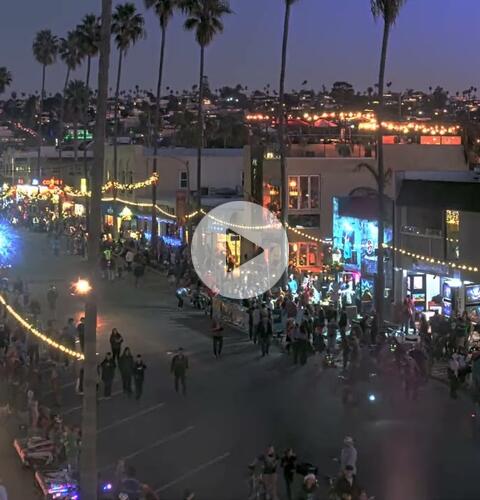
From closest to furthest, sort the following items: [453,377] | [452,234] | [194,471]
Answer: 1. [194,471]
2. [453,377]
3. [452,234]

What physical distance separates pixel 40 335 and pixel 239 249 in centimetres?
1923

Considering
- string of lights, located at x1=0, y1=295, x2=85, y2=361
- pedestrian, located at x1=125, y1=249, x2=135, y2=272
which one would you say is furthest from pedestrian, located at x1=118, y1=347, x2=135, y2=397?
pedestrian, located at x1=125, y1=249, x2=135, y2=272

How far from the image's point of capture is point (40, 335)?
28.2m

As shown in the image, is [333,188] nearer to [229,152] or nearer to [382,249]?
[382,249]

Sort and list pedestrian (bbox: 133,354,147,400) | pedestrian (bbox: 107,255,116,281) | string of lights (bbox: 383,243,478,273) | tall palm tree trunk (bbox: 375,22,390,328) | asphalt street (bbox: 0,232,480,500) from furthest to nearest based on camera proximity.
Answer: pedestrian (bbox: 107,255,116,281)
tall palm tree trunk (bbox: 375,22,390,328)
string of lights (bbox: 383,243,478,273)
pedestrian (bbox: 133,354,147,400)
asphalt street (bbox: 0,232,480,500)

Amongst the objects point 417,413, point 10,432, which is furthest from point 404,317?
point 10,432

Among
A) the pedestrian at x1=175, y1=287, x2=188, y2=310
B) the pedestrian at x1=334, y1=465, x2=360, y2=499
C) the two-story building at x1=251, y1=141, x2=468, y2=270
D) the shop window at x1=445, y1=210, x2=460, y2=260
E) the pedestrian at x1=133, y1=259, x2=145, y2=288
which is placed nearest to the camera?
the pedestrian at x1=334, y1=465, x2=360, y2=499

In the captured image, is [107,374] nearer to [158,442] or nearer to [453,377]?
[158,442]

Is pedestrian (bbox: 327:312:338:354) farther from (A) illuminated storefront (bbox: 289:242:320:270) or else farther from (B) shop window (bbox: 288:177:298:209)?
(B) shop window (bbox: 288:177:298:209)

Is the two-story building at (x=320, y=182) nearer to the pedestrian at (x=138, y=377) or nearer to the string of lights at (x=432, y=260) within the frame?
the string of lights at (x=432, y=260)

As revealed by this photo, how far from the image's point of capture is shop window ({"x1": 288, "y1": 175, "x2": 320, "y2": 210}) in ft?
141

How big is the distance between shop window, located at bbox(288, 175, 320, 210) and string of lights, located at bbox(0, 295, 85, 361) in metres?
15.2

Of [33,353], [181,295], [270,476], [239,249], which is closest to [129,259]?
[239,249]

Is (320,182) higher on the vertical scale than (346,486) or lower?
higher
